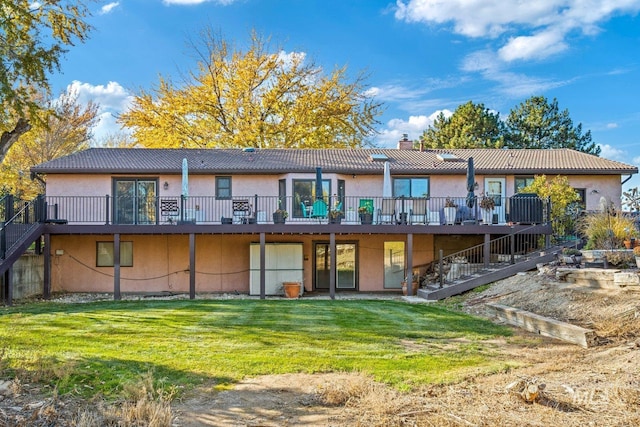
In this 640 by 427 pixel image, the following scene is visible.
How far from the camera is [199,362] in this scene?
273 inches

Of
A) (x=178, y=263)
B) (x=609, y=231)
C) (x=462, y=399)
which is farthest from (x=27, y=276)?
(x=609, y=231)

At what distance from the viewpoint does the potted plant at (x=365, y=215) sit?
16750 millimetres

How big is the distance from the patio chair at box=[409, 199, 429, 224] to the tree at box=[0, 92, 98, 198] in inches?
703

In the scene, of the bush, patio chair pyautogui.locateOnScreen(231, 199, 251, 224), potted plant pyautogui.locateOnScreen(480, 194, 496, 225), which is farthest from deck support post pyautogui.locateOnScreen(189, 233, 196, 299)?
the bush

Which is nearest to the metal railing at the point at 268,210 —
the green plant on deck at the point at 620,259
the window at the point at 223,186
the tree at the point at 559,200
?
the window at the point at 223,186

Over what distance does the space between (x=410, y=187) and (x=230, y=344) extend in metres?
12.1

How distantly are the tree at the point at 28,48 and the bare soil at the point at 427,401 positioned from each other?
619 centimetres

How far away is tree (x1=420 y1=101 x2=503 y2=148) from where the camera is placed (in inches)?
1355

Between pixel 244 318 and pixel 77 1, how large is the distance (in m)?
9.23

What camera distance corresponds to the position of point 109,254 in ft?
61.2

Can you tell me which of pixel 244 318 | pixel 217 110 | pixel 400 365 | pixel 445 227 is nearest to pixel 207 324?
pixel 244 318

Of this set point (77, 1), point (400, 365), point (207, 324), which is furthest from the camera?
point (77, 1)

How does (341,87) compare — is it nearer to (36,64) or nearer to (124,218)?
(124,218)

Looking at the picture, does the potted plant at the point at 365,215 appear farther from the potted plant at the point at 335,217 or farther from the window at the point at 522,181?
the window at the point at 522,181
